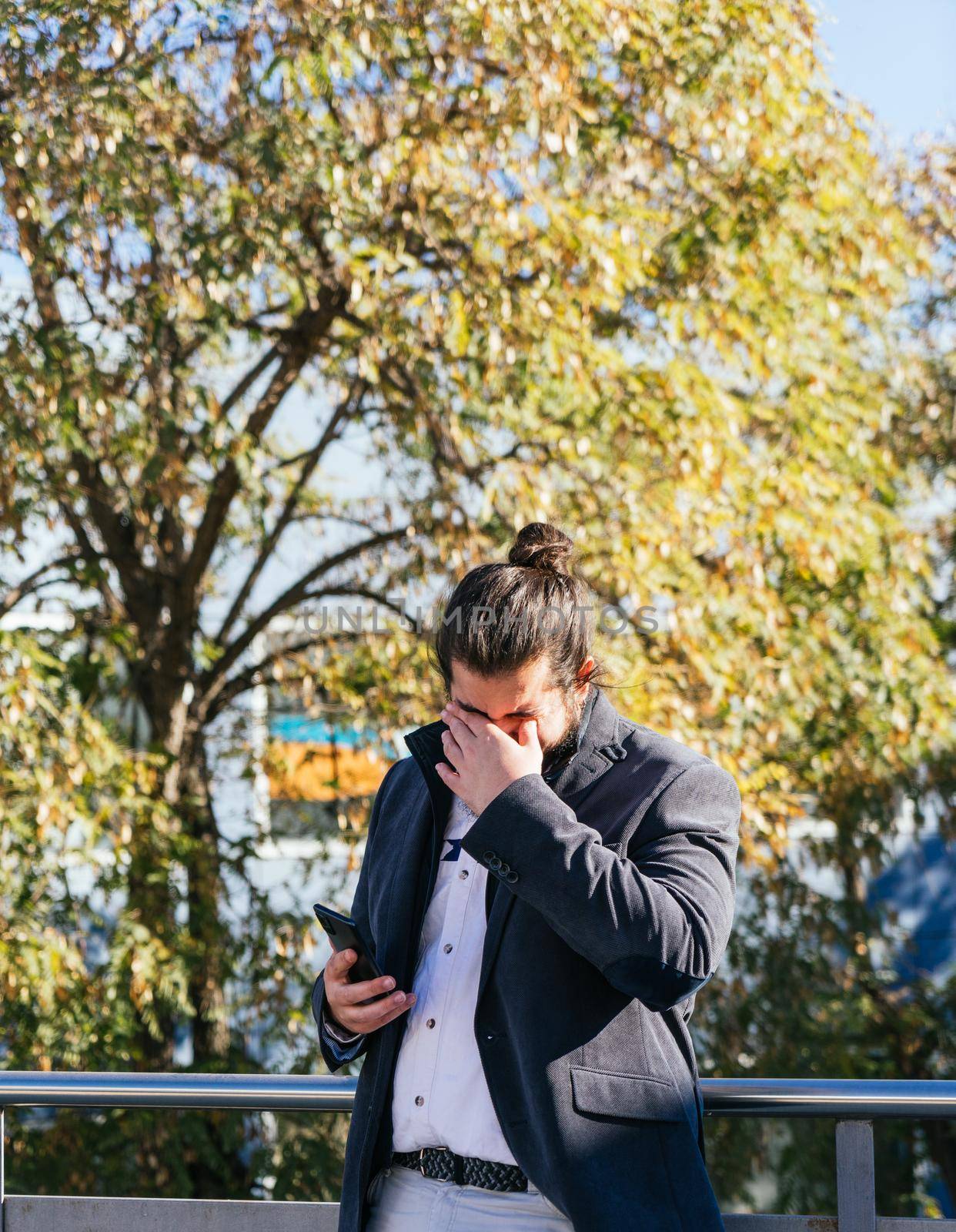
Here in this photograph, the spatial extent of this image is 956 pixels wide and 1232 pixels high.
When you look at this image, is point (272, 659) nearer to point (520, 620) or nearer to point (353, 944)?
point (353, 944)

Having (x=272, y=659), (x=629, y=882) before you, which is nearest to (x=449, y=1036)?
(x=629, y=882)

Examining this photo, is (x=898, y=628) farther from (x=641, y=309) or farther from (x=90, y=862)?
(x=90, y=862)

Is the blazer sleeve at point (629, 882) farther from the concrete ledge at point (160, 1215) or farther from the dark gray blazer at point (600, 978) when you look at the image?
the concrete ledge at point (160, 1215)

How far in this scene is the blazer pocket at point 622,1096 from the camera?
5.13 ft

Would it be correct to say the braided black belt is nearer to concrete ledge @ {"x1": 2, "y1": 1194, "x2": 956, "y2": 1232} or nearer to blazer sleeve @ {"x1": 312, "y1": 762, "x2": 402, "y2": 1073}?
blazer sleeve @ {"x1": 312, "y1": 762, "x2": 402, "y2": 1073}

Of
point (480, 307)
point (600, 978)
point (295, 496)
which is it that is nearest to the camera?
point (600, 978)

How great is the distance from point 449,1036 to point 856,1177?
77 centimetres

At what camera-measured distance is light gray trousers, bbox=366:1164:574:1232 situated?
1.61 m

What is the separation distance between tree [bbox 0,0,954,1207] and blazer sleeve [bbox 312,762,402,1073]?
3.05 meters

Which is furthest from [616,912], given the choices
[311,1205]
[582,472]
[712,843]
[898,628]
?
[898,628]

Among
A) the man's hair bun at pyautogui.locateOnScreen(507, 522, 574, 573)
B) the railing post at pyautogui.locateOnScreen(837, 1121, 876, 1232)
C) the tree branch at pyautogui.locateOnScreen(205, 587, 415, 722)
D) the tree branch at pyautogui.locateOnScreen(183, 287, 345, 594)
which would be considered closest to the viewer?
the man's hair bun at pyautogui.locateOnScreen(507, 522, 574, 573)

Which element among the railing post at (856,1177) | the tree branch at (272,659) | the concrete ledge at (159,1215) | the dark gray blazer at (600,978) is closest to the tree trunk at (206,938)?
the tree branch at (272,659)

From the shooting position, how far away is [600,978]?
1630 mm

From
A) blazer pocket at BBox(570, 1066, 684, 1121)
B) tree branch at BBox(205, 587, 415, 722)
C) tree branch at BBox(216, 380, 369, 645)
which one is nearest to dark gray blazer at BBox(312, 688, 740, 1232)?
blazer pocket at BBox(570, 1066, 684, 1121)
